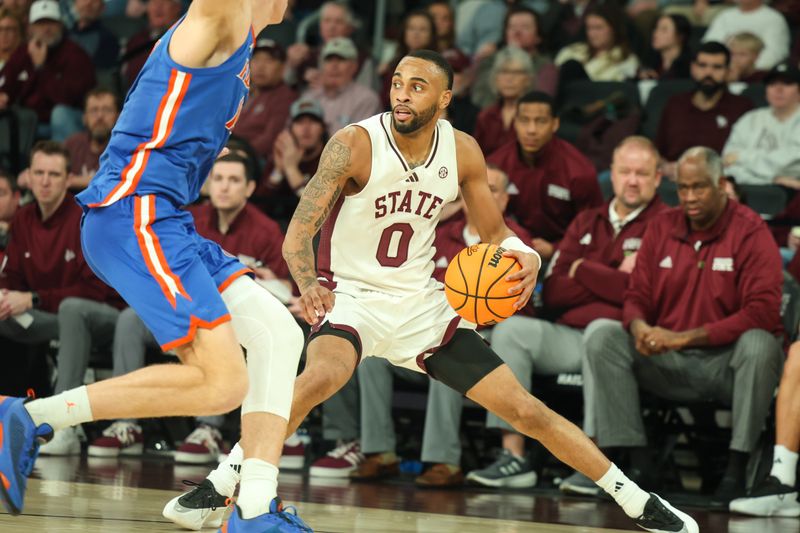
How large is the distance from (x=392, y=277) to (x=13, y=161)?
582cm

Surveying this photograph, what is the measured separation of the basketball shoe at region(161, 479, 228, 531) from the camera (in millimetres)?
4707

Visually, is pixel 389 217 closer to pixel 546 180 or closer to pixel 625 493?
pixel 625 493

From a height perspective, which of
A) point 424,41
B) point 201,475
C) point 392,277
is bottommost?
point 201,475

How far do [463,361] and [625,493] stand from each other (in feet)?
2.69

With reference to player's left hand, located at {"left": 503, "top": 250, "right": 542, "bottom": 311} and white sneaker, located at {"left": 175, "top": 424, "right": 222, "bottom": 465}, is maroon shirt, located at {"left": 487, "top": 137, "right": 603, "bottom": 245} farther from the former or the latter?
player's left hand, located at {"left": 503, "top": 250, "right": 542, "bottom": 311}

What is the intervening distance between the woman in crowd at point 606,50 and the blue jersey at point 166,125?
607 centimetres

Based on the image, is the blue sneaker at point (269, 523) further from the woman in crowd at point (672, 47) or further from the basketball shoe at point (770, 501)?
the woman in crowd at point (672, 47)

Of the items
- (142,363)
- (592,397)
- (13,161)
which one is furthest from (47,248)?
(592,397)

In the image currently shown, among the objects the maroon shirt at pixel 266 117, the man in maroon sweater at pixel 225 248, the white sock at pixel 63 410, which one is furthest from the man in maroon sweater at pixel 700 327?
the maroon shirt at pixel 266 117

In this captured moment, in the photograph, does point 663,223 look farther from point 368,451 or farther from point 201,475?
point 201,475

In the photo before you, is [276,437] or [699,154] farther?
[699,154]

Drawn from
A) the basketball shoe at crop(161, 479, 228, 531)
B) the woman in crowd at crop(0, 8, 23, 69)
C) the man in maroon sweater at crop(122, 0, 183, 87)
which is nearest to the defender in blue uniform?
the basketball shoe at crop(161, 479, 228, 531)

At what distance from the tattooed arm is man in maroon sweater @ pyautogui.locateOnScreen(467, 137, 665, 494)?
86.1 inches

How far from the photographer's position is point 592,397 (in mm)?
6734
